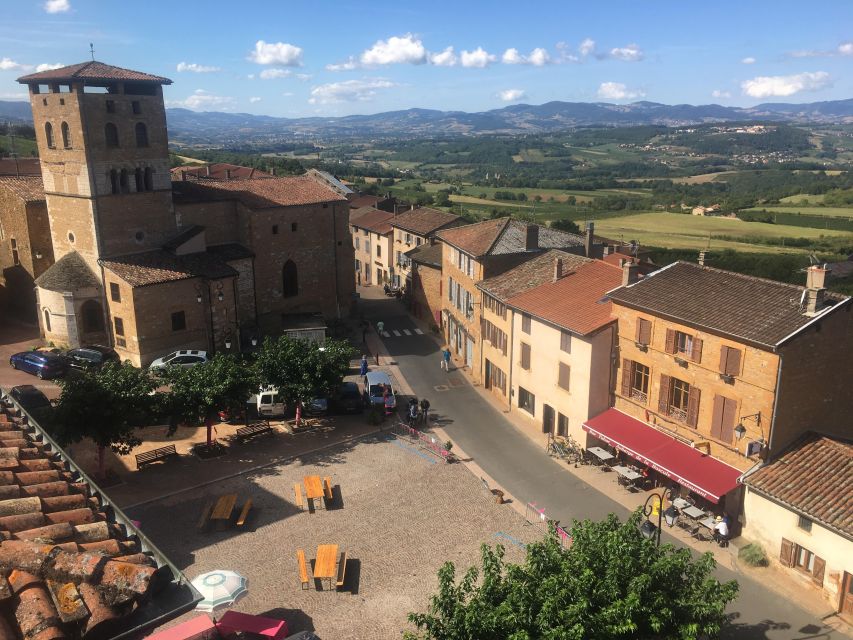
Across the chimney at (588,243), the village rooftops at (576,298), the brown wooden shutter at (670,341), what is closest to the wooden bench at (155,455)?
the village rooftops at (576,298)

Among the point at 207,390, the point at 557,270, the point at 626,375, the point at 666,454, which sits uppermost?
the point at 557,270

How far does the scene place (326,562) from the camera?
76.6 feet

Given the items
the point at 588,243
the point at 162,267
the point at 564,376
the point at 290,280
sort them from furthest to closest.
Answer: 1. the point at 290,280
2. the point at 588,243
3. the point at 162,267
4. the point at 564,376

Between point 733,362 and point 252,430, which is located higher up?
point 733,362

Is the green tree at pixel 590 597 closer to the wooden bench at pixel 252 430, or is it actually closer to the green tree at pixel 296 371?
the green tree at pixel 296 371

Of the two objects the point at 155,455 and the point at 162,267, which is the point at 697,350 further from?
the point at 162,267

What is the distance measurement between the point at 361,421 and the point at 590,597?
2344cm

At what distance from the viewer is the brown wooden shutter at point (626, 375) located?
31609 millimetres

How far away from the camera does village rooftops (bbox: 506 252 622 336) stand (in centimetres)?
3288

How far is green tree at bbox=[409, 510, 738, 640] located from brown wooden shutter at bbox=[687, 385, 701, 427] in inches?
486

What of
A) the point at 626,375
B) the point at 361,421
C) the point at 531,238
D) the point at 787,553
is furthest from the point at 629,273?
the point at 361,421

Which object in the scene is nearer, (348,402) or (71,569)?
(71,569)

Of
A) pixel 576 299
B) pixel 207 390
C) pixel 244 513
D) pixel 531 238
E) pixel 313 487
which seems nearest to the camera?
pixel 244 513

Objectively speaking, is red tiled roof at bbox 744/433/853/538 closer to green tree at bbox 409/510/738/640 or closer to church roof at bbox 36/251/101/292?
green tree at bbox 409/510/738/640
